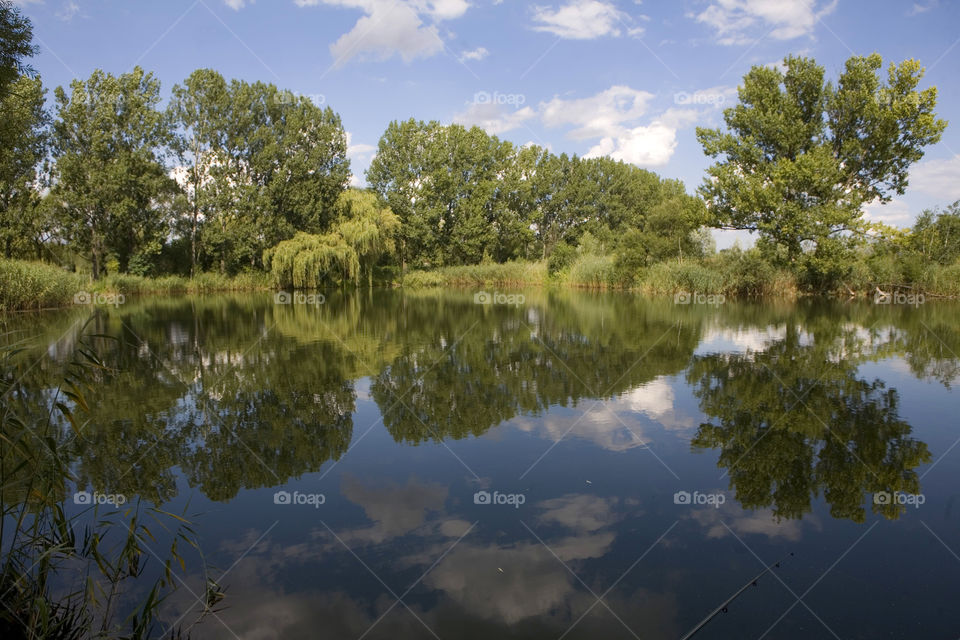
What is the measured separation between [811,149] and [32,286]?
32.7m

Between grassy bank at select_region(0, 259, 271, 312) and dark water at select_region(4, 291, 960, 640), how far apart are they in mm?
12010

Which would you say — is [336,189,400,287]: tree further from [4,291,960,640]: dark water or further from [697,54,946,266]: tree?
[4,291,960,640]: dark water

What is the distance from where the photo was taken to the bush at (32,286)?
20.1m

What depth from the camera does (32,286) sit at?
21.0 meters

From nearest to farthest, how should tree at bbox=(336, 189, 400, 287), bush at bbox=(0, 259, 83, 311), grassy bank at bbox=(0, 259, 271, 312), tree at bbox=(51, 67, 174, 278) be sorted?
bush at bbox=(0, 259, 83, 311) → grassy bank at bbox=(0, 259, 271, 312) → tree at bbox=(51, 67, 174, 278) → tree at bbox=(336, 189, 400, 287)

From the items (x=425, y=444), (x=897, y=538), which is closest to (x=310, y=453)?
(x=425, y=444)

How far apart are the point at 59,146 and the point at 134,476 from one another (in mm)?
34840

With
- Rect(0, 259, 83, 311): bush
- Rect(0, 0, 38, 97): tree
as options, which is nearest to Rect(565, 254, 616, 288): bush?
Rect(0, 259, 83, 311): bush

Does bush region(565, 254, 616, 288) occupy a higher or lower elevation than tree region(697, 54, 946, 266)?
lower

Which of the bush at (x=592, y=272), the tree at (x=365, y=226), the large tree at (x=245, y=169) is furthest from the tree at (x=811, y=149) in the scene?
the large tree at (x=245, y=169)

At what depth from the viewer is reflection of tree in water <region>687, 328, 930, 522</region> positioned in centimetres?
486

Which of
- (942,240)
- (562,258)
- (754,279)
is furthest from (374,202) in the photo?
(942,240)

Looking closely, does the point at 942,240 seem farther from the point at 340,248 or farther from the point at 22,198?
the point at 22,198

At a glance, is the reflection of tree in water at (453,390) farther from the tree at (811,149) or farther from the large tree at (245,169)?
the large tree at (245,169)
